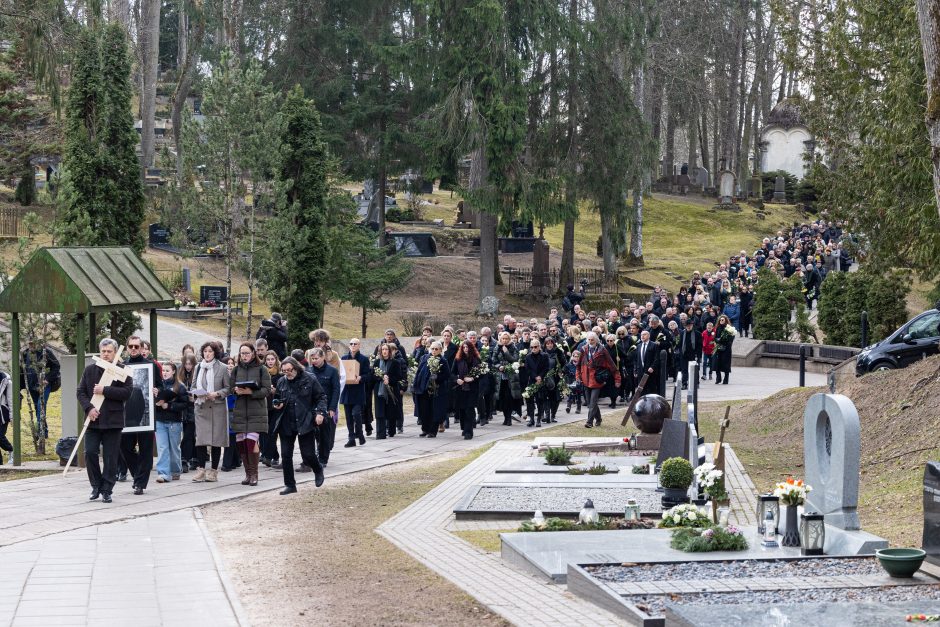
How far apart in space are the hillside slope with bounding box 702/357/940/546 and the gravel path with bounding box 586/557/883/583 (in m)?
1.22

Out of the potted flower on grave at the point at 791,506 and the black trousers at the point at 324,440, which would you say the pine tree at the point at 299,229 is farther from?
the potted flower on grave at the point at 791,506

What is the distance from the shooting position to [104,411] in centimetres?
1343

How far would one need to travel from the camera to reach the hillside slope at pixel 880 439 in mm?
12289

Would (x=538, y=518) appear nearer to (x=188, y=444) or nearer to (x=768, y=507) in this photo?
(x=768, y=507)

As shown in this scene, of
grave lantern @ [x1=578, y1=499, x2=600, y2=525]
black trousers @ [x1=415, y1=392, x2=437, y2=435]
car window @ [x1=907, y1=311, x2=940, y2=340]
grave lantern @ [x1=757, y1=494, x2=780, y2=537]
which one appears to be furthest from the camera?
car window @ [x1=907, y1=311, x2=940, y2=340]

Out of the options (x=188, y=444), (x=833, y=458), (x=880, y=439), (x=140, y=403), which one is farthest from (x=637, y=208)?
(x=833, y=458)

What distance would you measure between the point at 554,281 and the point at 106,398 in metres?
35.1

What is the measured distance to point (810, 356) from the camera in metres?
30.8

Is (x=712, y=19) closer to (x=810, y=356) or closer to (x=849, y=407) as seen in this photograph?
(x=810, y=356)

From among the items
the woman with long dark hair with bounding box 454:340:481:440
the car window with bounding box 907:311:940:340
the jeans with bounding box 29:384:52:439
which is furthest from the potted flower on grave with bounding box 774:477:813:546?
the car window with bounding box 907:311:940:340

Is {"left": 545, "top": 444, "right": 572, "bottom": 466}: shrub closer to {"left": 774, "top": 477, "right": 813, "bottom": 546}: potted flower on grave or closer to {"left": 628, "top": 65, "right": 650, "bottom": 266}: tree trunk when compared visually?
{"left": 774, "top": 477, "right": 813, "bottom": 546}: potted flower on grave

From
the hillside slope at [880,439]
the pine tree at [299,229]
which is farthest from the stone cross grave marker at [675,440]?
the pine tree at [299,229]

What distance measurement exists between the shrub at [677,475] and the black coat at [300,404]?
4.05 metres

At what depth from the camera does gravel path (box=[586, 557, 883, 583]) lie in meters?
9.28
